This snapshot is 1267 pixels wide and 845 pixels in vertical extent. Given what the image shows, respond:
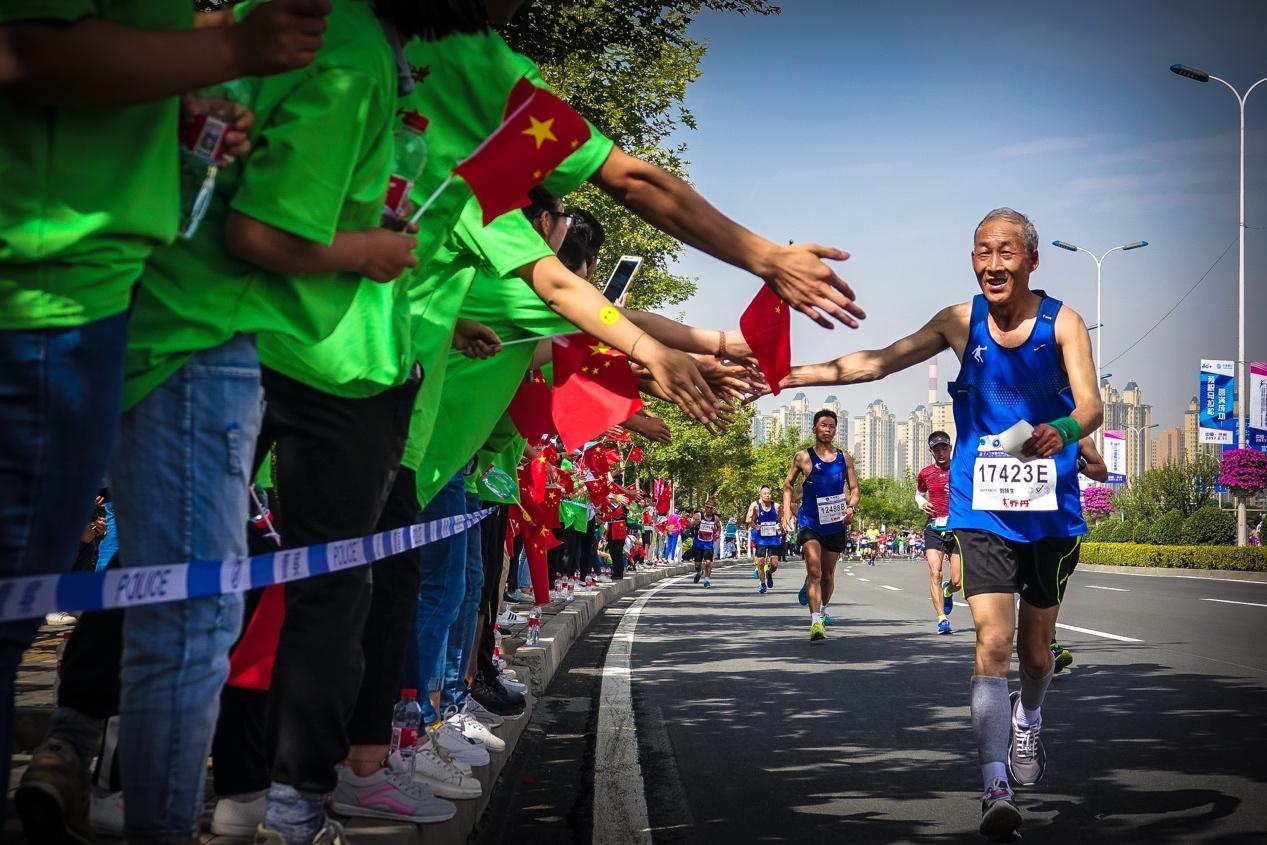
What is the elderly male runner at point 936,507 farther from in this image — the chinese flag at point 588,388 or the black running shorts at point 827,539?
the chinese flag at point 588,388

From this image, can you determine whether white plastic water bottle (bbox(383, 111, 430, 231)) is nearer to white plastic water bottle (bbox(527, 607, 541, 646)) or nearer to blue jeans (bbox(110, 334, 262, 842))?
blue jeans (bbox(110, 334, 262, 842))

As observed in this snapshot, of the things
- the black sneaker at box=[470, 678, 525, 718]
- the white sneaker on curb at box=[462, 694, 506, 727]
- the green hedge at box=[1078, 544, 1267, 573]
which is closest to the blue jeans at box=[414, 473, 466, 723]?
the white sneaker on curb at box=[462, 694, 506, 727]

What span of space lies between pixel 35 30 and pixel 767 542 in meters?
25.4

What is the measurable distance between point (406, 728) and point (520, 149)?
217cm

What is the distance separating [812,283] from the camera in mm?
3342

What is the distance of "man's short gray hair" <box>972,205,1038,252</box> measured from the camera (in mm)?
5359

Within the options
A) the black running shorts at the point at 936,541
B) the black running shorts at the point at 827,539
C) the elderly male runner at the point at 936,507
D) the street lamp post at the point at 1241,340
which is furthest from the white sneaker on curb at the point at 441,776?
the street lamp post at the point at 1241,340

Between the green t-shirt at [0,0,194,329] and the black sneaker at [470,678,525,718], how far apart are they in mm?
4884

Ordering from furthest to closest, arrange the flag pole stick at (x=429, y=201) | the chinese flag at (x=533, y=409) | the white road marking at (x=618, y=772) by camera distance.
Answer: the chinese flag at (x=533, y=409)
the white road marking at (x=618, y=772)
the flag pole stick at (x=429, y=201)

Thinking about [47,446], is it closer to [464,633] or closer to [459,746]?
[459,746]

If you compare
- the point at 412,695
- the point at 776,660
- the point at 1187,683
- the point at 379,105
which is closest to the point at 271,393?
the point at 379,105

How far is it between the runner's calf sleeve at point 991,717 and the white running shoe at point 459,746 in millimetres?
1852

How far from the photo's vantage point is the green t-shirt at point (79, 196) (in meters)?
2.00

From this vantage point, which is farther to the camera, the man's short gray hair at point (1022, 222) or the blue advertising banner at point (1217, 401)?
the blue advertising banner at point (1217, 401)
